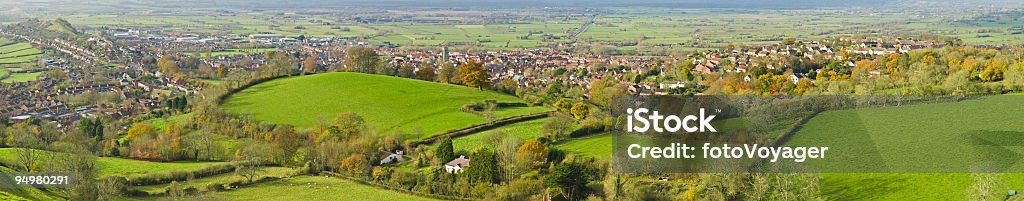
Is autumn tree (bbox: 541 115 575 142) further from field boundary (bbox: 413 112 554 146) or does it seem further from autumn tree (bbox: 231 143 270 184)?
autumn tree (bbox: 231 143 270 184)

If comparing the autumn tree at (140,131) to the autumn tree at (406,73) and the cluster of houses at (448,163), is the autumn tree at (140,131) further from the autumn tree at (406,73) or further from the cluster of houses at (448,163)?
the autumn tree at (406,73)

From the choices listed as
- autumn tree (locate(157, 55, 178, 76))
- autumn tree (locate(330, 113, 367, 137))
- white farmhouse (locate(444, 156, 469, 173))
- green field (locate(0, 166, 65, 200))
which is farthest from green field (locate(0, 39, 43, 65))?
white farmhouse (locate(444, 156, 469, 173))

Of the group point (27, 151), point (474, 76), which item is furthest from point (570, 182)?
point (474, 76)

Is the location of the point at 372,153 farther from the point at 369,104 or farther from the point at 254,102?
the point at 254,102

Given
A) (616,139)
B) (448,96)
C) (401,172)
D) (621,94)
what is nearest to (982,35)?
(621,94)

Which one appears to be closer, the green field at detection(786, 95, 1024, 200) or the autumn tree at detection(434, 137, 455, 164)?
the green field at detection(786, 95, 1024, 200)

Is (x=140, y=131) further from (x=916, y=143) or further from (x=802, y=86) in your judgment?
(x=802, y=86)
